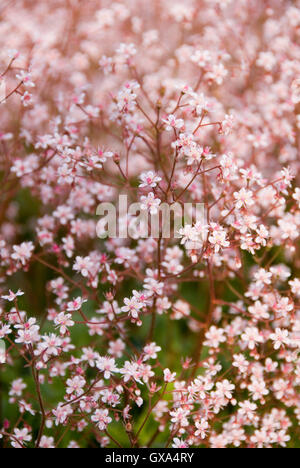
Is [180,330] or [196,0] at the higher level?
[196,0]

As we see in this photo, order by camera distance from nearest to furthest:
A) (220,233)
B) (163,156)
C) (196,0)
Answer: (220,233), (163,156), (196,0)

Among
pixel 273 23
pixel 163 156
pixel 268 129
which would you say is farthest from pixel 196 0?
pixel 163 156

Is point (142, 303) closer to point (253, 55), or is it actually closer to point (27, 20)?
point (253, 55)

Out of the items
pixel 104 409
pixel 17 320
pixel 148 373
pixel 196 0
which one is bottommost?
A: pixel 104 409

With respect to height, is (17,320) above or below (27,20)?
below

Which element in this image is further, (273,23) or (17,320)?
A: (273,23)
